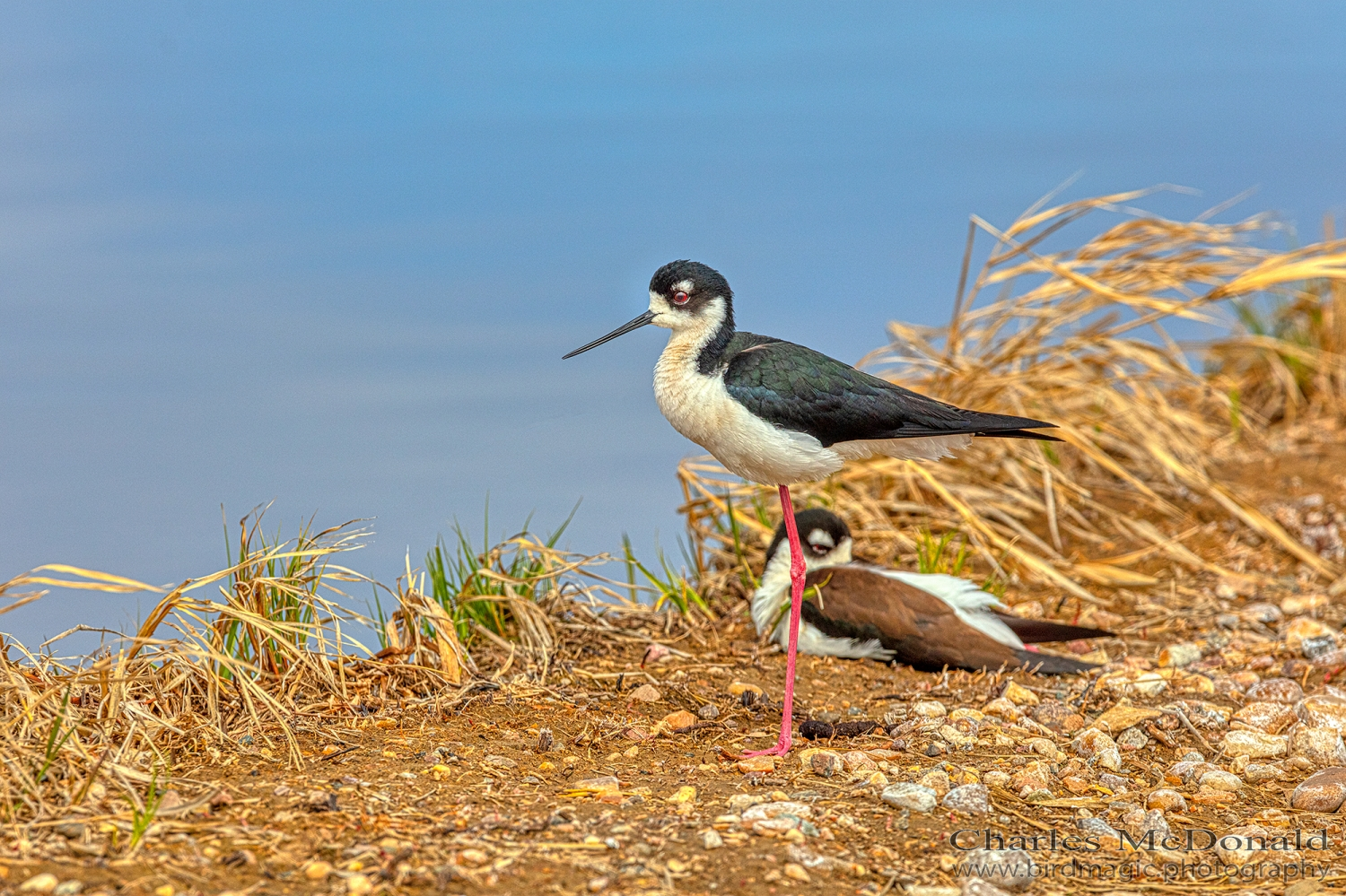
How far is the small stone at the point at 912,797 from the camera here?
3.90 meters

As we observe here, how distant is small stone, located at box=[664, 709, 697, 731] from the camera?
480 cm

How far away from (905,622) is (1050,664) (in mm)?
733

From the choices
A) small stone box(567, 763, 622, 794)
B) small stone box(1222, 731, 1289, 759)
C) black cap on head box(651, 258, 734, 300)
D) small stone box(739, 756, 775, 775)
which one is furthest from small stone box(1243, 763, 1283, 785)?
black cap on head box(651, 258, 734, 300)

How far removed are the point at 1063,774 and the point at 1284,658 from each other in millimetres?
2541

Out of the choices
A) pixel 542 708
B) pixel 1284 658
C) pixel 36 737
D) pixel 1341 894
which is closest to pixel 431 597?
pixel 542 708

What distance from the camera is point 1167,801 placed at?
426 cm

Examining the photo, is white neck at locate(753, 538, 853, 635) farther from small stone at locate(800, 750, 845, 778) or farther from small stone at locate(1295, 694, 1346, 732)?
small stone at locate(1295, 694, 1346, 732)

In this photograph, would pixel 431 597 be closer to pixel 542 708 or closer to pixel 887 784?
pixel 542 708

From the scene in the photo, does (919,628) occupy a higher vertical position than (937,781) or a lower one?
higher

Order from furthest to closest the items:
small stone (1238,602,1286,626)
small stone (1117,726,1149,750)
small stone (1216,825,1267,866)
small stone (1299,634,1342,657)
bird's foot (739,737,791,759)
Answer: small stone (1238,602,1286,626)
small stone (1299,634,1342,657)
small stone (1117,726,1149,750)
bird's foot (739,737,791,759)
small stone (1216,825,1267,866)

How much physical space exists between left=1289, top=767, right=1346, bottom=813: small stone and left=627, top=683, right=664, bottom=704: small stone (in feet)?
8.14

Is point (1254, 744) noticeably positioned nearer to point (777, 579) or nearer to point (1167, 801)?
A: point (1167, 801)

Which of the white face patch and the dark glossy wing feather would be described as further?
the white face patch

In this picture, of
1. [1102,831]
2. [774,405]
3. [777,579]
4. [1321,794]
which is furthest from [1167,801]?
[777,579]
